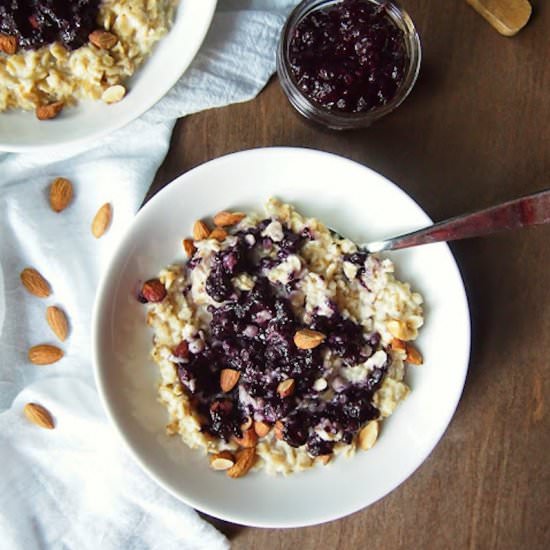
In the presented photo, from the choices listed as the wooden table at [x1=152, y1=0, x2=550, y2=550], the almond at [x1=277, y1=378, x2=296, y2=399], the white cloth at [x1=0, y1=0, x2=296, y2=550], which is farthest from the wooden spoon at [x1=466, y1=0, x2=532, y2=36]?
the almond at [x1=277, y1=378, x2=296, y2=399]

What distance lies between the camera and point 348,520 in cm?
155

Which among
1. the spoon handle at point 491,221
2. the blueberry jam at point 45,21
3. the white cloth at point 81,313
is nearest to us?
the spoon handle at point 491,221

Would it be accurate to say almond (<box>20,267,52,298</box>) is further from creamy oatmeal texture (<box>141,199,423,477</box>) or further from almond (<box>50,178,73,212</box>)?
creamy oatmeal texture (<box>141,199,423,477</box>)

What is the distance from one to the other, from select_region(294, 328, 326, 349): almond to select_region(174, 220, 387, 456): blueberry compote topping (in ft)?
0.05

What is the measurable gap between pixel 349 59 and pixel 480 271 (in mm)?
454

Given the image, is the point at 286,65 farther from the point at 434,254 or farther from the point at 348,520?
the point at 348,520

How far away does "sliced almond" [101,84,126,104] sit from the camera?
55.9 inches

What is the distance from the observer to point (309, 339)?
135 cm

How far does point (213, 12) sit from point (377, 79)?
0.30 m

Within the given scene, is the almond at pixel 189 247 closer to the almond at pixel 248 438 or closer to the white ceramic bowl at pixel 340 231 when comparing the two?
the white ceramic bowl at pixel 340 231

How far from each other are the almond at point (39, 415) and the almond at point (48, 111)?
1.68ft

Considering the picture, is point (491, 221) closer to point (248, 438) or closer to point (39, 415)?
point (248, 438)

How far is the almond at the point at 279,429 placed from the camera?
1.39 metres

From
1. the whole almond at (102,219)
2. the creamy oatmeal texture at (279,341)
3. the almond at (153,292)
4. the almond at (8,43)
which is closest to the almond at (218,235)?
the creamy oatmeal texture at (279,341)
